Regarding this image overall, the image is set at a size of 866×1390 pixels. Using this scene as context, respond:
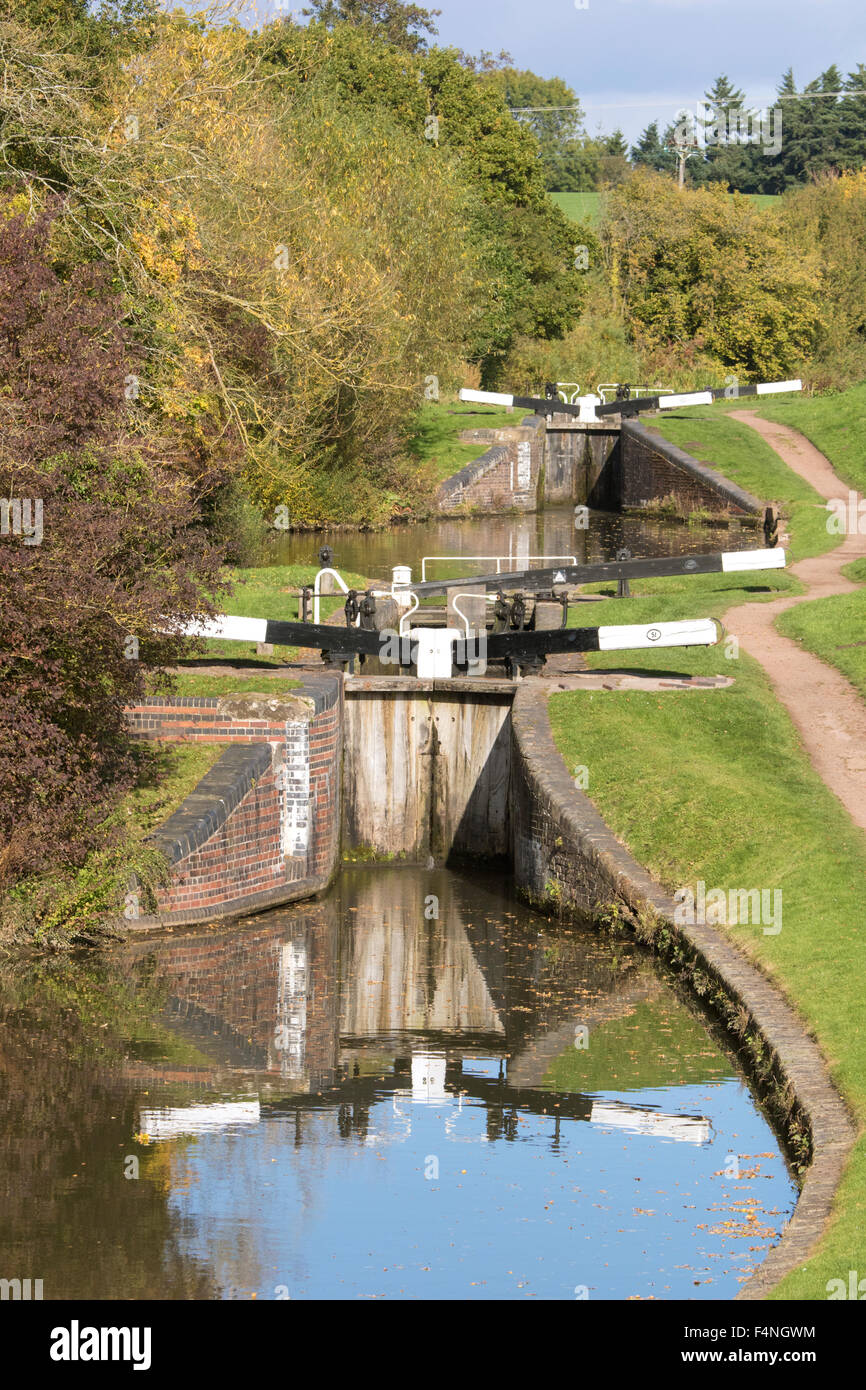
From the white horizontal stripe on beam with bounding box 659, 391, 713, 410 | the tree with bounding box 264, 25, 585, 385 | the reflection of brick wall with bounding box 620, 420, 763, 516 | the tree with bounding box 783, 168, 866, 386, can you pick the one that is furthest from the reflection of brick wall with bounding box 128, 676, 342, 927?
the tree with bounding box 783, 168, 866, 386

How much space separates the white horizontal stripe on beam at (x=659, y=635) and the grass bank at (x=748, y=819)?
625 millimetres

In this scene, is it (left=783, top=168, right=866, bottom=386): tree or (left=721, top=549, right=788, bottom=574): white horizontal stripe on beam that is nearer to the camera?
(left=721, top=549, right=788, bottom=574): white horizontal stripe on beam

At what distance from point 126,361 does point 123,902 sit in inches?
190

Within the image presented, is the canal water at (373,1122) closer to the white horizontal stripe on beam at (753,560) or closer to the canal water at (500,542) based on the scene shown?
the white horizontal stripe on beam at (753,560)

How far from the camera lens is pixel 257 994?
49.0 ft

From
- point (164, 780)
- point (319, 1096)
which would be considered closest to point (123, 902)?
point (164, 780)

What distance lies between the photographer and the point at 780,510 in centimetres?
3522

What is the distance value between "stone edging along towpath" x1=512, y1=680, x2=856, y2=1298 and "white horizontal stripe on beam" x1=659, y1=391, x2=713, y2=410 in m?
27.1

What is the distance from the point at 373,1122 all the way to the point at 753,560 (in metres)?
10.8

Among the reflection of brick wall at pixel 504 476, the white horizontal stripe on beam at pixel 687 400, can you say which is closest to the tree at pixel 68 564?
the reflection of brick wall at pixel 504 476

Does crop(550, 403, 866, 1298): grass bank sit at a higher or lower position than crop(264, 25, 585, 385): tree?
lower

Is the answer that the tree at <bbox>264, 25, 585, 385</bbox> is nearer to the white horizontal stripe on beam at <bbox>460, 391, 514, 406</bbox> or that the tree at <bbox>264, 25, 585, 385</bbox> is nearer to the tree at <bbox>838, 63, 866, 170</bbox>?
the white horizontal stripe on beam at <bbox>460, 391, 514, 406</bbox>

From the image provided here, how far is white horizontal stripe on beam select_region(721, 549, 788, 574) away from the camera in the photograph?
68.1 ft

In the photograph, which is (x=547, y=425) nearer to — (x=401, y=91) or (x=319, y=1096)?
(x=401, y=91)
